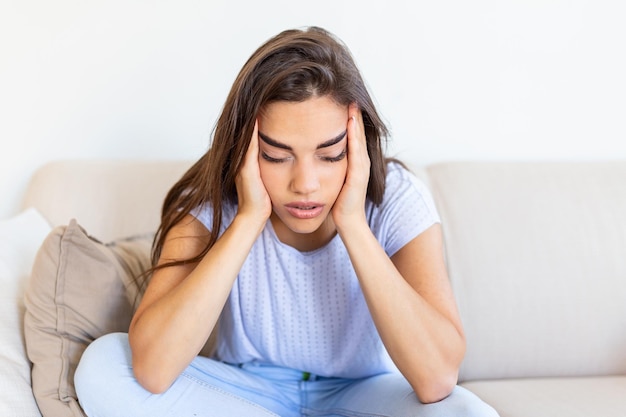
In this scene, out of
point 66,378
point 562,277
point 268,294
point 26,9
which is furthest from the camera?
point 26,9

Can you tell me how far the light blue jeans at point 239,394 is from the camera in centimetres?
129

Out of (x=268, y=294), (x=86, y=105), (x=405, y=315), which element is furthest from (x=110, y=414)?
(x=86, y=105)

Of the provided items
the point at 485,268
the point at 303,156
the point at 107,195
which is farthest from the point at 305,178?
the point at 107,195

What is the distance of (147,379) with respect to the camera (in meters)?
1.30

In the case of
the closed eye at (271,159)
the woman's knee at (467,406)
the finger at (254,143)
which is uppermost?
the finger at (254,143)

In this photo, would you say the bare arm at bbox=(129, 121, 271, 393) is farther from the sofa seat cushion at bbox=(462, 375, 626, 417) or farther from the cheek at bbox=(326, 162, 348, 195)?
the sofa seat cushion at bbox=(462, 375, 626, 417)

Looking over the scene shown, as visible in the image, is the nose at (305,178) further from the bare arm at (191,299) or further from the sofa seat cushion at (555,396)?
the sofa seat cushion at (555,396)

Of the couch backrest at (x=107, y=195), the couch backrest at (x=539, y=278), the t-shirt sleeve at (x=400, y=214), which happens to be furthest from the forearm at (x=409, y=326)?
the couch backrest at (x=107, y=195)

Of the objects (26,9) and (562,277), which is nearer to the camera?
(562,277)

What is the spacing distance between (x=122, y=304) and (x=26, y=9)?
3.28 ft

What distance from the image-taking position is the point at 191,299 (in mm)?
1332

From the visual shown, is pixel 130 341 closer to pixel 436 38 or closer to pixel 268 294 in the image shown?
pixel 268 294

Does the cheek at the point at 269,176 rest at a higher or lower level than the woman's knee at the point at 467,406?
higher

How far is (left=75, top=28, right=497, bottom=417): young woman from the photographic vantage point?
1.29m
